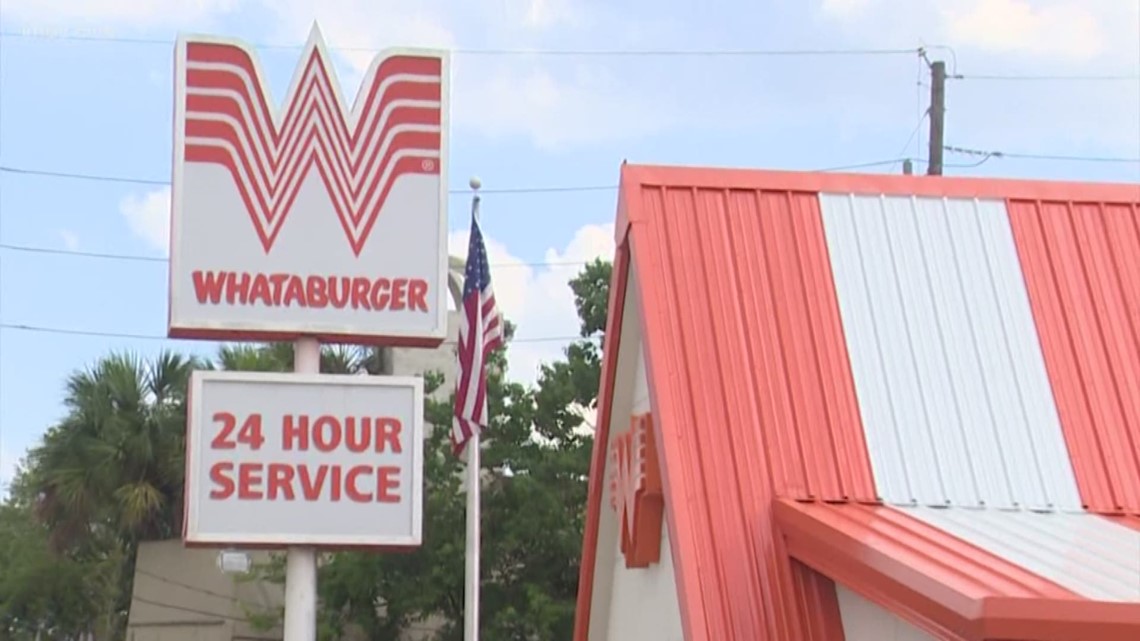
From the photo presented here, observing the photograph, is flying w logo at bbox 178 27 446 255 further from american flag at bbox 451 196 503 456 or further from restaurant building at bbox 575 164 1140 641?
american flag at bbox 451 196 503 456

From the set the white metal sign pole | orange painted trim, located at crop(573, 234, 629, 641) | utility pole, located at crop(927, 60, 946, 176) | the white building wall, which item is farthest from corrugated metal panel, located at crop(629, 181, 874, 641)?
utility pole, located at crop(927, 60, 946, 176)

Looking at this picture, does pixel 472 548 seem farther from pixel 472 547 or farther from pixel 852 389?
pixel 852 389

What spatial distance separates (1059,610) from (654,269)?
209 inches

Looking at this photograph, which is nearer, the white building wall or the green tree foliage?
the white building wall

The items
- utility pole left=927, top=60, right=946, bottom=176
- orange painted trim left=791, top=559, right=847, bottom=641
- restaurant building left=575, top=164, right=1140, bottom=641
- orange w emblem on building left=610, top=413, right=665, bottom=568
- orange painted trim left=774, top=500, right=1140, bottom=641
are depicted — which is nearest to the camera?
orange painted trim left=774, top=500, right=1140, bottom=641

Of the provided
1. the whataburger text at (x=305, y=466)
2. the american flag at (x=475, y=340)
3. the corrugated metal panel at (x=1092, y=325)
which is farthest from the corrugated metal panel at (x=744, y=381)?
the american flag at (x=475, y=340)

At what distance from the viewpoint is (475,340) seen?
18938 mm

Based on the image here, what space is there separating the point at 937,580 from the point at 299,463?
251 inches

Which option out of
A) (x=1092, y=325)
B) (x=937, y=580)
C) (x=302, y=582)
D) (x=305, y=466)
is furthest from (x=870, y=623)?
(x=302, y=582)

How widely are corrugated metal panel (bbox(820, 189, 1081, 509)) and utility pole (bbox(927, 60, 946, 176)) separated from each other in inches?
646

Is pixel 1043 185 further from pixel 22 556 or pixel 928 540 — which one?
pixel 22 556

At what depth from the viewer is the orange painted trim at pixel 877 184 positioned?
A: 502 inches

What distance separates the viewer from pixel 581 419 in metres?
34.2

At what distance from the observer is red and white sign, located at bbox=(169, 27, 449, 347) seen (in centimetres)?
1309
